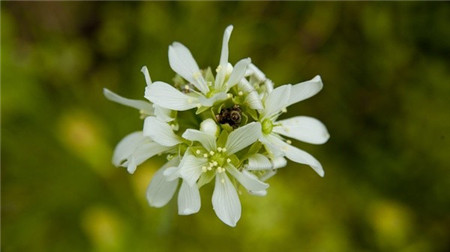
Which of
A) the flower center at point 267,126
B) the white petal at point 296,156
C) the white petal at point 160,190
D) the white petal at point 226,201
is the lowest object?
the white petal at point 160,190

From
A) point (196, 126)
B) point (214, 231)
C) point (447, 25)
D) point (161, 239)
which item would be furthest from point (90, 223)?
point (447, 25)

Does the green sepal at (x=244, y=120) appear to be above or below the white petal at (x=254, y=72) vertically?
below

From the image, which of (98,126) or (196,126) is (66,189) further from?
(196,126)

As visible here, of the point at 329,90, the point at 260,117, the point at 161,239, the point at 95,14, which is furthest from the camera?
the point at 95,14

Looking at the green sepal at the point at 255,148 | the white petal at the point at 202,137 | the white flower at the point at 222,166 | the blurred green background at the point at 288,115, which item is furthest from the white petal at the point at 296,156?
the blurred green background at the point at 288,115

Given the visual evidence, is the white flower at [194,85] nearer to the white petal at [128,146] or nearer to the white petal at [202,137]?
the white petal at [202,137]

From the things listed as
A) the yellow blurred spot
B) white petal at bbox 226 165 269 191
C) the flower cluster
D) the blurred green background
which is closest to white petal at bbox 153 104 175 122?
the flower cluster
